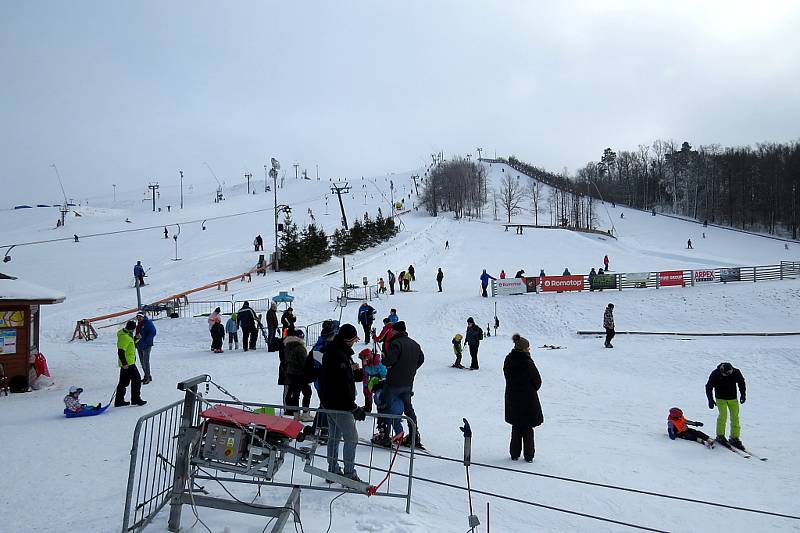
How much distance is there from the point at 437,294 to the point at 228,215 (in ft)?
161

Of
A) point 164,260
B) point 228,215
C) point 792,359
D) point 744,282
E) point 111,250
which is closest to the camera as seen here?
point 792,359

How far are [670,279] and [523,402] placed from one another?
2396 centimetres

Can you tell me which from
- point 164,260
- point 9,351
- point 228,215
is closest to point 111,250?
point 164,260

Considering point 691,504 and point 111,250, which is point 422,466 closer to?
point 691,504

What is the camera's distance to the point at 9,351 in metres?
12.1

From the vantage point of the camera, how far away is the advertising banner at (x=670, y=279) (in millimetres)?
27314

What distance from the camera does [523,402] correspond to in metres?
7.02

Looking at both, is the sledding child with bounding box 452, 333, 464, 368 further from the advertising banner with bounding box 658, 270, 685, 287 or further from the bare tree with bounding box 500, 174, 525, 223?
the bare tree with bounding box 500, 174, 525, 223

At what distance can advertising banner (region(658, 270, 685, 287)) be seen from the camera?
27314 millimetres

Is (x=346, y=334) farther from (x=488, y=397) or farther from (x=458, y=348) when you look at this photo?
(x=458, y=348)

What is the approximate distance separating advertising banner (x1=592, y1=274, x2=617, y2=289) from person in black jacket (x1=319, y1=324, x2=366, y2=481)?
24534 millimetres

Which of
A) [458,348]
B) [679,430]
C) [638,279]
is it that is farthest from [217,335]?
[638,279]

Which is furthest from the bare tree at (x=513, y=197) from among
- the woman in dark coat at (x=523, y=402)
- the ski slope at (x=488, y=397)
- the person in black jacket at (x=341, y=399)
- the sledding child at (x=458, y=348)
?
the person in black jacket at (x=341, y=399)

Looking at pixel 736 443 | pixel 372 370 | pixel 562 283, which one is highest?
pixel 562 283
